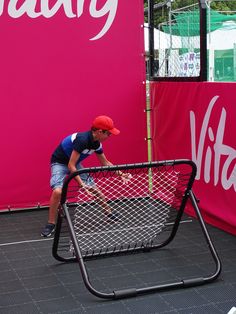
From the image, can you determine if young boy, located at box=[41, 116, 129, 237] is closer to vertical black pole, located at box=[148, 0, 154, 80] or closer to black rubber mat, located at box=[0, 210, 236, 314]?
black rubber mat, located at box=[0, 210, 236, 314]

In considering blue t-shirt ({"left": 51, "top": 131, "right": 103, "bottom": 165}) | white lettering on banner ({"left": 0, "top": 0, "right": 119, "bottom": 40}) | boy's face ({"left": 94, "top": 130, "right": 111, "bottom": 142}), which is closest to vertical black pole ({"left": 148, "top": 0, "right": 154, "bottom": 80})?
white lettering on banner ({"left": 0, "top": 0, "right": 119, "bottom": 40})

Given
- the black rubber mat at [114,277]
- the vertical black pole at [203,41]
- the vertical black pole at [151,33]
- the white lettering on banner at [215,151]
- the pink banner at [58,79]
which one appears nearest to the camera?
the black rubber mat at [114,277]

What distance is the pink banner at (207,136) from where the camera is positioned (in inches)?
225

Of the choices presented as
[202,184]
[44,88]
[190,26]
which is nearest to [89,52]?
[44,88]

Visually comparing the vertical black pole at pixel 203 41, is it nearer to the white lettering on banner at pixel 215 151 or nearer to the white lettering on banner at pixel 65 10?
the white lettering on banner at pixel 215 151

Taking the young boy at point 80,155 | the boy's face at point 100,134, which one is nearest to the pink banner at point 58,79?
the young boy at point 80,155

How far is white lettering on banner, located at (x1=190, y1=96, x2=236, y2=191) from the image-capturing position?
5703 millimetres

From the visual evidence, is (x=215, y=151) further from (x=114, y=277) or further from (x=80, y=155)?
(x=114, y=277)

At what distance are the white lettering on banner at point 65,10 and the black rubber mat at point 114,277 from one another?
2.59 m

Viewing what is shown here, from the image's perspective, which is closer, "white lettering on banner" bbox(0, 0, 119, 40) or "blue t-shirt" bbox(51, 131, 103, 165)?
"blue t-shirt" bbox(51, 131, 103, 165)

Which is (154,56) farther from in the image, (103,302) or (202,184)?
(103,302)

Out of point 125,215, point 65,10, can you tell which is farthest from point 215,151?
point 65,10

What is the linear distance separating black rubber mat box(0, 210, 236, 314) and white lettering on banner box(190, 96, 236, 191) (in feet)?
1.84

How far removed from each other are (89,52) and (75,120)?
85cm
